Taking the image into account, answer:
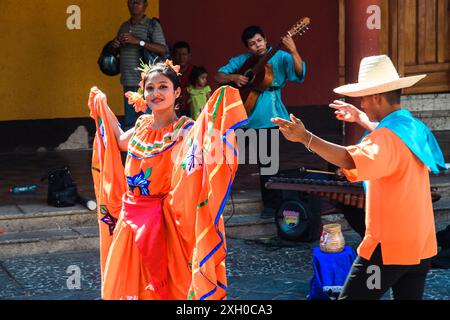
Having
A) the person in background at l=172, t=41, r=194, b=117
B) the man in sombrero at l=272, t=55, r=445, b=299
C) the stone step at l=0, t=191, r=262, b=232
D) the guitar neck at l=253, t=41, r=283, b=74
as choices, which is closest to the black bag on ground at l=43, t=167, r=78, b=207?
the stone step at l=0, t=191, r=262, b=232

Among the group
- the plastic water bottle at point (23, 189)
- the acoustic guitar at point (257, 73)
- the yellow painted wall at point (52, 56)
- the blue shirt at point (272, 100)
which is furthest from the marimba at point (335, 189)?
the yellow painted wall at point (52, 56)

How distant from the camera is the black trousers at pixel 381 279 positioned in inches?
174

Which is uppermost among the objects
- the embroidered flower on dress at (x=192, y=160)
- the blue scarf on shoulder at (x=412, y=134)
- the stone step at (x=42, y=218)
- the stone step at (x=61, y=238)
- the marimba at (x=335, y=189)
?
the blue scarf on shoulder at (x=412, y=134)

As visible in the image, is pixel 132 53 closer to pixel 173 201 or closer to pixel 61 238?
pixel 61 238

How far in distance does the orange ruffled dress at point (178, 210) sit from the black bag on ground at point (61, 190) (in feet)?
10.3

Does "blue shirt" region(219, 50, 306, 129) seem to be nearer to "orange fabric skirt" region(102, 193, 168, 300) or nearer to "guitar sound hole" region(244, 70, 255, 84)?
"guitar sound hole" region(244, 70, 255, 84)

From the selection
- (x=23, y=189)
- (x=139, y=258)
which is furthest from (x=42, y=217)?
(x=139, y=258)

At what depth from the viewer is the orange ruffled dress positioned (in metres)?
4.86

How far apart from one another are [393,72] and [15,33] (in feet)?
24.3

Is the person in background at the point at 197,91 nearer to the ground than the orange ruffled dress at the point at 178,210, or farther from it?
farther from it

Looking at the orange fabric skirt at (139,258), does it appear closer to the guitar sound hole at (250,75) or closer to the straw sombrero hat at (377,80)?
the straw sombrero hat at (377,80)

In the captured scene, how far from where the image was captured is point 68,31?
37.1ft

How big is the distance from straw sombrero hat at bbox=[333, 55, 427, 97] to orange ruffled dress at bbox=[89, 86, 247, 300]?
679 millimetres
